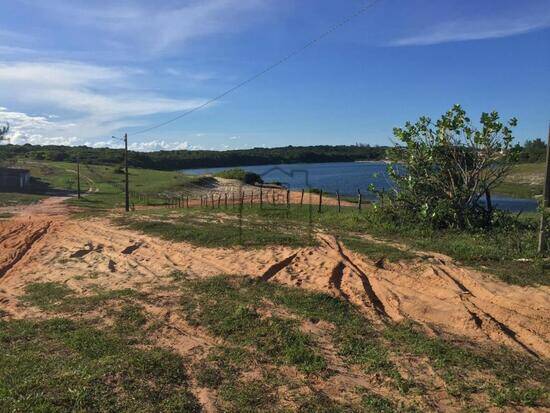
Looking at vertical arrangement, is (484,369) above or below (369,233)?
below

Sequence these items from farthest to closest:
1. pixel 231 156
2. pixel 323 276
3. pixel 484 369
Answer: pixel 231 156, pixel 323 276, pixel 484 369

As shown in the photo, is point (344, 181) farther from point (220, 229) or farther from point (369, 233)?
point (369, 233)

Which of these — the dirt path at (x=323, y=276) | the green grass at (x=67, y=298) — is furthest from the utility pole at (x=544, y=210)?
the green grass at (x=67, y=298)

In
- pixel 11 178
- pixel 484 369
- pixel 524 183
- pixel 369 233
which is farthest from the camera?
pixel 524 183

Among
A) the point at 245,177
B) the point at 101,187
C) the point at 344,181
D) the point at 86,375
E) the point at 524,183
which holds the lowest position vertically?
the point at 101,187

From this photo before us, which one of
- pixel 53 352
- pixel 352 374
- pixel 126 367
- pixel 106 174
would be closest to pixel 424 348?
pixel 352 374

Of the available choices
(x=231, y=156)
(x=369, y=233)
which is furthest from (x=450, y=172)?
(x=231, y=156)

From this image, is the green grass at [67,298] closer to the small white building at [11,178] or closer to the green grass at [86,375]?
the green grass at [86,375]

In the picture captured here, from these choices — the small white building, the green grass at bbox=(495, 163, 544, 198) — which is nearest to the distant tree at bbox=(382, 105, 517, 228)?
the green grass at bbox=(495, 163, 544, 198)

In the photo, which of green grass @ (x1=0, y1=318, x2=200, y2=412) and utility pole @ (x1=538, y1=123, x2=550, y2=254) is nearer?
green grass @ (x1=0, y1=318, x2=200, y2=412)

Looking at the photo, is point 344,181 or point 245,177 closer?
point 245,177

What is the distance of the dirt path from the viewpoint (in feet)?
26.7

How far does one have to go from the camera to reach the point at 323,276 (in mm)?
10789

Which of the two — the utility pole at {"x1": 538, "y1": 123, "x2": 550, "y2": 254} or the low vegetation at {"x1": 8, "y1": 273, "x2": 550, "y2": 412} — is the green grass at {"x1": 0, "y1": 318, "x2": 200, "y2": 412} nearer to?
the low vegetation at {"x1": 8, "y1": 273, "x2": 550, "y2": 412}
